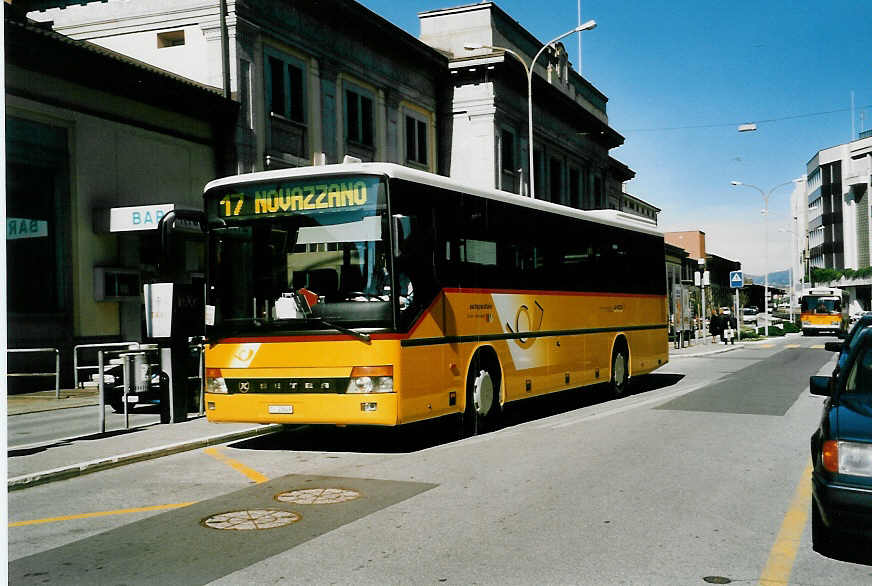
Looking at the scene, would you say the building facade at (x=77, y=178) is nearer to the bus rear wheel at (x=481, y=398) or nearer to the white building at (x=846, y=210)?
the bus rear wheel at (x=481, y=398)

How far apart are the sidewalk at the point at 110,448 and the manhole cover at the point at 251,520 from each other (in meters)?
2.83

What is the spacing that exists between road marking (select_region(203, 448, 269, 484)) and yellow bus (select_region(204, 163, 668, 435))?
479 millimetres

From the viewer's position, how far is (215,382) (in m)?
11.3

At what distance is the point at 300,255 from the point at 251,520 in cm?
411

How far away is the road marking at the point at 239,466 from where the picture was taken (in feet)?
30.6

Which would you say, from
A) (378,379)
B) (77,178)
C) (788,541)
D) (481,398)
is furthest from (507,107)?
(788,541)

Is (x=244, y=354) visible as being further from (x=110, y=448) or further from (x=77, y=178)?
(x=77, y=178)

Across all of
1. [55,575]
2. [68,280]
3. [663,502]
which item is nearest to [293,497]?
[55,575]

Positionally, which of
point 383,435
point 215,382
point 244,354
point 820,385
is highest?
point 244,354

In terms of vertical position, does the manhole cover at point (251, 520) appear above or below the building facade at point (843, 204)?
below

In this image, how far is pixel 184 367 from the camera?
1373 cm

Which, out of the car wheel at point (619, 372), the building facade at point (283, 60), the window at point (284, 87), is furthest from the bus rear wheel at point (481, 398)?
the window at point (284, 87)

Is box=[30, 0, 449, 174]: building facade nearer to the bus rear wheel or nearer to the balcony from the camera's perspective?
the bus rear wheel

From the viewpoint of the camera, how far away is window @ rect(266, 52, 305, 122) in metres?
27.4
